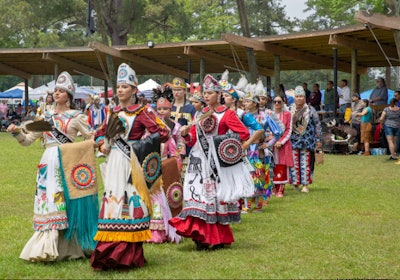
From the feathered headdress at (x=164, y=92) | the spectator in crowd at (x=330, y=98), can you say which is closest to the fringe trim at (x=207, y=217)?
the feathered headdress at (x=164, y=92)

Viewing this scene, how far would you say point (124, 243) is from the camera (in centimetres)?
618

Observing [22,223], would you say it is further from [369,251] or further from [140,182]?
[369,251]

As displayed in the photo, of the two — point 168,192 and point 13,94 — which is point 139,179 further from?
point 13,94

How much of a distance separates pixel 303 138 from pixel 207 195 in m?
5.61

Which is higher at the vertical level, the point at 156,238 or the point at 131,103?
the point at 131,103

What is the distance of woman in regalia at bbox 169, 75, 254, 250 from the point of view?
23.6 ft

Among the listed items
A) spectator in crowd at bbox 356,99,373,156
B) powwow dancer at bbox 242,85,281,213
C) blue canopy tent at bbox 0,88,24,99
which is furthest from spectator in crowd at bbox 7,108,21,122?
powwow dancer at bbox 242,85,281,213

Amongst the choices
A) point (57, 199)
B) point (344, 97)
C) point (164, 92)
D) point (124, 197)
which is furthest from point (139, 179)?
point (344, 97)

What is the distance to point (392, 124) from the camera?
1833 centimetres

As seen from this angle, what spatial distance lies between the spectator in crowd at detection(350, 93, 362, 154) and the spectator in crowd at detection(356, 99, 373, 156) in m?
0.19

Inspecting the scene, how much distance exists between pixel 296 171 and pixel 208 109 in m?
5.17

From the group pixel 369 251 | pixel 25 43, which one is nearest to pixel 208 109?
pixel 369 251

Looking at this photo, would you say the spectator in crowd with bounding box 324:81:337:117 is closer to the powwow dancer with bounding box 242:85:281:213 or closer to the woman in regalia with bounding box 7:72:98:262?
the powwow dancer with bounding box 242:85:281:213

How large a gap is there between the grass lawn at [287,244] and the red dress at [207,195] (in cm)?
21
